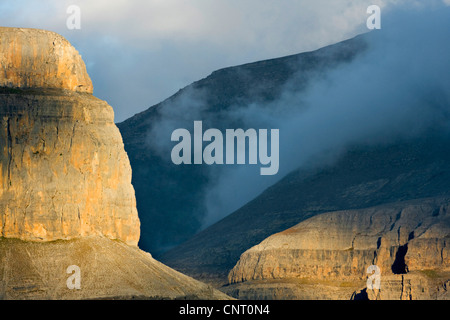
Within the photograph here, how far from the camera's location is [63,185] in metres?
146

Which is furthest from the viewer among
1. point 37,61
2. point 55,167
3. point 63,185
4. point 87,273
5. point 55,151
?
point 37,61

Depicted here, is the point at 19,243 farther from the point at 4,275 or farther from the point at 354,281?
the point at 354,281

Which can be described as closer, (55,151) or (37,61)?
(55,151)

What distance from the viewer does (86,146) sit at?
487ft

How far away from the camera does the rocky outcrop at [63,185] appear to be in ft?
461

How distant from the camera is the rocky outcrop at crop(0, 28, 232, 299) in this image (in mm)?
140375

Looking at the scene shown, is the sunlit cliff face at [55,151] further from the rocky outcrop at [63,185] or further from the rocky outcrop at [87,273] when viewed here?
the rocky outcrop at [87,273]

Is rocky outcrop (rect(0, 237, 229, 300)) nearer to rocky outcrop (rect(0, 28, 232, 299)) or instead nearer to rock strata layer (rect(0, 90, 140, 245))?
rocky outcrop (rect(0, 28, 232, 299))

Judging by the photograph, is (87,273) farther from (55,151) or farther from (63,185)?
(55,151)

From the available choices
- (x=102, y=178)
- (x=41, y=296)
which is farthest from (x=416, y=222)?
(x=41, y=296)

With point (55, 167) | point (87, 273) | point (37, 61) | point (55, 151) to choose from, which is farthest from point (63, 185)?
point (37, 61)

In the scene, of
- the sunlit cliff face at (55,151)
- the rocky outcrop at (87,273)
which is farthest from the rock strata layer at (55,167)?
the rocky outcrop at (87,273)

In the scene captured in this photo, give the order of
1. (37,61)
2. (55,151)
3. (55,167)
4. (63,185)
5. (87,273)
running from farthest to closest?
1. (37,61)
2. (63,185)
3. (55,151)
4. (55,167)
5. (87,273)
